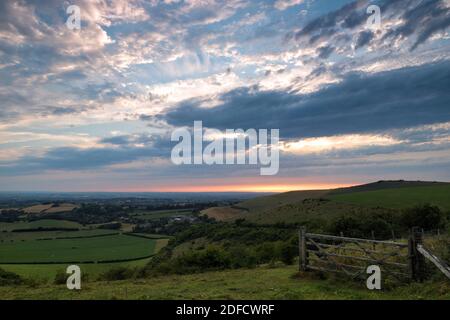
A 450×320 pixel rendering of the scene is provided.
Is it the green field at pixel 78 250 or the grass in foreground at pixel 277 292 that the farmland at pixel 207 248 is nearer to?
the grass in foreground at pixel 277 292

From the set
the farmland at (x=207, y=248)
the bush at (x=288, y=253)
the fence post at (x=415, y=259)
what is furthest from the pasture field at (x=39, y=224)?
the fence post at (x=415, y=259)

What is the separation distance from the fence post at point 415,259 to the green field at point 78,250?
63.5 metres

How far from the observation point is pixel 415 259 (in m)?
13.4

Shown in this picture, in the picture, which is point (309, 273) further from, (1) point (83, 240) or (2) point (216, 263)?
(1) point (83, 240)

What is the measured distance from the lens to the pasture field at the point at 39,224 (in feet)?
364

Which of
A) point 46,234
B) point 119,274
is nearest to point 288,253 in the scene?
point 119,274

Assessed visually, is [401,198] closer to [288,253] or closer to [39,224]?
[288,253]

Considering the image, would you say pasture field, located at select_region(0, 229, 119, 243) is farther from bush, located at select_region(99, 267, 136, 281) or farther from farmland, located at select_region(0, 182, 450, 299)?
bush, located at select_region(99, 267, 136, 281)

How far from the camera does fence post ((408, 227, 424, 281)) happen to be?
13.3 meters

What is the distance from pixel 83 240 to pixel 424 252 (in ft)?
307

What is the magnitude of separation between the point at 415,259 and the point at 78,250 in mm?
78844

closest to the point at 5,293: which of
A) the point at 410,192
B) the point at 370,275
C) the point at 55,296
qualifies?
the point at 55,296

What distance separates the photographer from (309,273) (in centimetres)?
1664

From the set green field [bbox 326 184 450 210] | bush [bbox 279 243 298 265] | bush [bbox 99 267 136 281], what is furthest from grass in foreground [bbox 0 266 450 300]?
green field [bbox 326 184 450 210]
